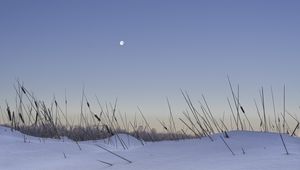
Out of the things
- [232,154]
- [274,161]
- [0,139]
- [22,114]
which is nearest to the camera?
[274,161]

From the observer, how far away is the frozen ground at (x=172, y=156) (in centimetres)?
183

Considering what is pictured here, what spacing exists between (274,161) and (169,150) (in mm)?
1145

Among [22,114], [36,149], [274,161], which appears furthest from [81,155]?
[22,114]

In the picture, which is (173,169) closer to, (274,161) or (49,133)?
(274,161)

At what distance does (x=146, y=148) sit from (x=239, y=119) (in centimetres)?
119

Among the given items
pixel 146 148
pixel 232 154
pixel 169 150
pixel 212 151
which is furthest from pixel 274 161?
pixel 146 148

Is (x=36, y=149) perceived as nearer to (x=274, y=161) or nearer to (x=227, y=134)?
(x=227, y=134)

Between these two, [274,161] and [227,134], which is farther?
[227,134]

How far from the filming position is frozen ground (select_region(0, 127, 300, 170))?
6.00 feet

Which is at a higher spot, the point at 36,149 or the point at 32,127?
the point at 32,127

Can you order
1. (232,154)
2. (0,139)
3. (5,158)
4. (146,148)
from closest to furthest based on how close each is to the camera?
(232,154), (5,158), (146,148), (0,139)

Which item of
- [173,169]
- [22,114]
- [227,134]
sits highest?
[22,114]

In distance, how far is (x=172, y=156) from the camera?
236 cm

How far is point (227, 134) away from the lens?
10.0 feet
